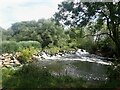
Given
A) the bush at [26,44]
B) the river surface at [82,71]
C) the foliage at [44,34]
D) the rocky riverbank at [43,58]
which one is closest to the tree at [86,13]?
the river surface at [82,71]

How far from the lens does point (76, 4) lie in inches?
292

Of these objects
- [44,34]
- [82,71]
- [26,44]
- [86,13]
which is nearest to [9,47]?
[26,44]

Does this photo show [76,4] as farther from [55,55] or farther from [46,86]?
[55,55]

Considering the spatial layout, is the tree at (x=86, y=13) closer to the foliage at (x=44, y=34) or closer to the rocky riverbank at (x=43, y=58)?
the rocky riverbank at (x=43, y=58)

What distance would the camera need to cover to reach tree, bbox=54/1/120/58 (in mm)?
6984

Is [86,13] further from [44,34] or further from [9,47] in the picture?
[44,34]

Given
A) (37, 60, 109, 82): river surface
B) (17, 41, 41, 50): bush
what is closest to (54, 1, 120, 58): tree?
(37, 60, 109, 82): river surface

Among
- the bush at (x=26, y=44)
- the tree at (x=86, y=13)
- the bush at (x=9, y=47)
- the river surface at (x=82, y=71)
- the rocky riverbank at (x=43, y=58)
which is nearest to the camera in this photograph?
the tree at (x=86, y=13)

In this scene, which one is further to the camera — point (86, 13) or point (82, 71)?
point (82, 71)

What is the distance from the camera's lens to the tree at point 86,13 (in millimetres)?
6984

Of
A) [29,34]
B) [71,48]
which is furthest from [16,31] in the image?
[71,48]

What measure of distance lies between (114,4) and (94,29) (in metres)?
2.22

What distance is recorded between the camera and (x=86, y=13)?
7.40 meters

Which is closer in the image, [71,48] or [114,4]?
[114,4]
